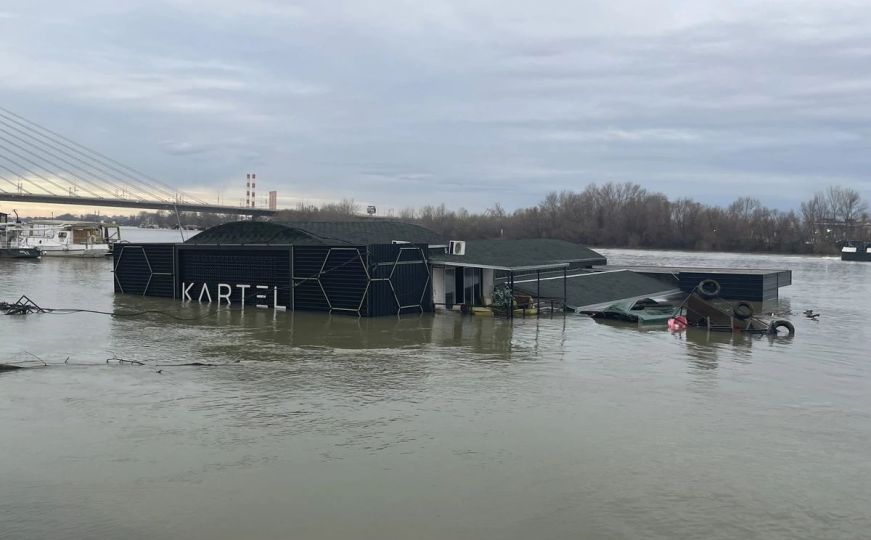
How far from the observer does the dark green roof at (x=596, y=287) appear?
104 feet

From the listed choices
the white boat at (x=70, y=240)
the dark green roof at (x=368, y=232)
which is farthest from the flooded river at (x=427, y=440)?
the white boat at (x=70, y=240)

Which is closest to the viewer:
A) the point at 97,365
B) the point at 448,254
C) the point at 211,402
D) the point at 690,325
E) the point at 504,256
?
the point at 211,402

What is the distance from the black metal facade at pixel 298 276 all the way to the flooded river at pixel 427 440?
18.1 ft

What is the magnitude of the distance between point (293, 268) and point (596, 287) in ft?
48.6

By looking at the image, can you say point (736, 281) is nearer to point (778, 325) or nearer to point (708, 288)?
point (708, 288)

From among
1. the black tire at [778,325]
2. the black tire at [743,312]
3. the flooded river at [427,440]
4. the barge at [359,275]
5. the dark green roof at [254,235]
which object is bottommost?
the flooded river at [427,440]

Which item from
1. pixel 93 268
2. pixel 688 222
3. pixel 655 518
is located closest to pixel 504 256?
pixel 655 518

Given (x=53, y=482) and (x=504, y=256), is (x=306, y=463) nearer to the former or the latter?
(x=53, y=482)

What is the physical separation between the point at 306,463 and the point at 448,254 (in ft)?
69.0

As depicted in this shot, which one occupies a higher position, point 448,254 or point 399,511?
point 448,254

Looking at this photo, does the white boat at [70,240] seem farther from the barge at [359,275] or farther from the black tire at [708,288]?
the black tire at [708,288]

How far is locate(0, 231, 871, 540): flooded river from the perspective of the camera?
8617mm

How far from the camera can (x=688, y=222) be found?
122 metres

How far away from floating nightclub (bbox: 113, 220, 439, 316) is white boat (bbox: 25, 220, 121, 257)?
40753 millimetres
